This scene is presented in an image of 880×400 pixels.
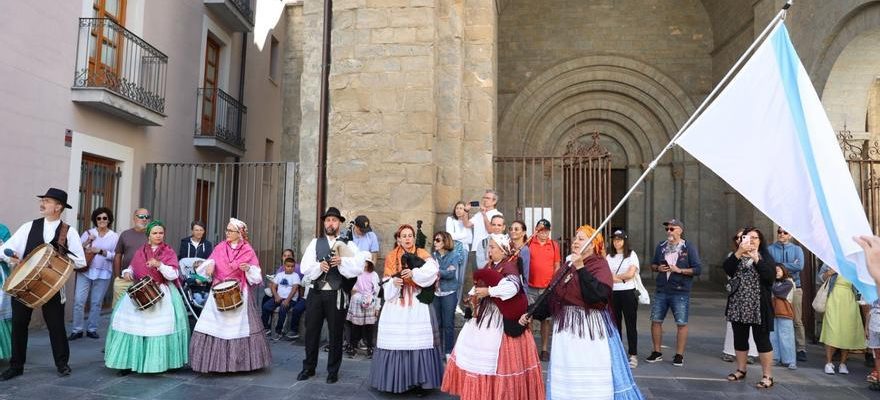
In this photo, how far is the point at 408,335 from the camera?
4914mm

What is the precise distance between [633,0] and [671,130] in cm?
368

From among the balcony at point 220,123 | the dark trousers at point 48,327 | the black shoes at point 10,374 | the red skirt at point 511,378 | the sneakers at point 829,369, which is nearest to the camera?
the red skirt at point 511,378

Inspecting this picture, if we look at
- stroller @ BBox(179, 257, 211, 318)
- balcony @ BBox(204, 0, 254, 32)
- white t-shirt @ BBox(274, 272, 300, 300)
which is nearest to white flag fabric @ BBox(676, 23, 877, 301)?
stroller @ BBox(179, 257, 211, 318)

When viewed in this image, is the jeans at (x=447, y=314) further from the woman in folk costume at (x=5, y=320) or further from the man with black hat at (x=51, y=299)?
the woman in folk costume at (x=5, y=320)

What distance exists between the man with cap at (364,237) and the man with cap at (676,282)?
3.15 metres

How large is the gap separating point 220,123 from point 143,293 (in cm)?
786

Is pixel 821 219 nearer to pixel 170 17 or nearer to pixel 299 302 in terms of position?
pixel 299 302

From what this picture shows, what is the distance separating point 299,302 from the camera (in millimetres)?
7344

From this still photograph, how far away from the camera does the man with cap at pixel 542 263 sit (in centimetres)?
648

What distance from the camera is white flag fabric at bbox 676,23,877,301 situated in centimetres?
316

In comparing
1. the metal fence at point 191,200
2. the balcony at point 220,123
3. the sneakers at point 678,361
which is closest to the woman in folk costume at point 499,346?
the sneakers at point 678,361

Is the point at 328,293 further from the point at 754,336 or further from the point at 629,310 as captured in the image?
the point at 754,336

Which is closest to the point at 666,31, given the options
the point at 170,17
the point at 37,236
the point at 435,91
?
the point at 435,91

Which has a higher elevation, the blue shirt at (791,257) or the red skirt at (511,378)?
the blue shirt at (791,257)
